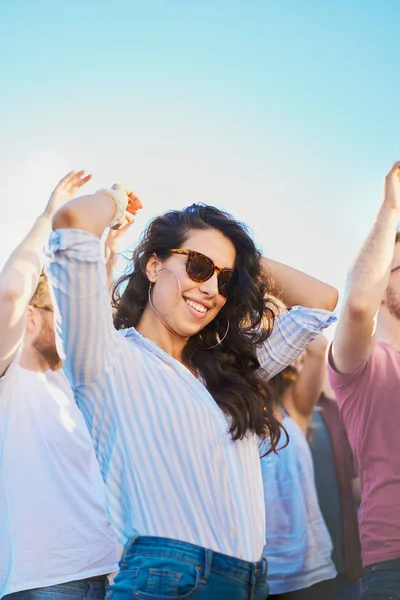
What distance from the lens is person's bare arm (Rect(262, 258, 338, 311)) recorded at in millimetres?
2443

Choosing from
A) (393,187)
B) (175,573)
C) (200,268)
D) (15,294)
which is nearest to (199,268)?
(200,268)

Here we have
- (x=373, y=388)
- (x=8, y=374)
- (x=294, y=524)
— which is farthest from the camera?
(x=294, y=524)

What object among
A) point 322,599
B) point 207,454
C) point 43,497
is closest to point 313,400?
point 322,599

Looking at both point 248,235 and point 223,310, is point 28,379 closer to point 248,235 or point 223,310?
point 223,310

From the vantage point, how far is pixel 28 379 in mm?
2691

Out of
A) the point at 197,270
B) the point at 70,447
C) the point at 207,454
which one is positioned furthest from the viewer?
the point at 70,447

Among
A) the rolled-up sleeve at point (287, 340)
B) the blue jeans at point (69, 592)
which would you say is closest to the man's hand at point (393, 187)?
the rolled-up sleeve at point (287, 340)

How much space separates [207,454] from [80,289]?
0.52 m

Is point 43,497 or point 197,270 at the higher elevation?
point 197,270

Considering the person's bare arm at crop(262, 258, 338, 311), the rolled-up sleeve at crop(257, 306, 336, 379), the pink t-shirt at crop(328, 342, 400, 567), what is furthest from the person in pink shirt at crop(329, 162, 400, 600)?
the rolled-up sleeve at crop(257, 306, 336, 379)

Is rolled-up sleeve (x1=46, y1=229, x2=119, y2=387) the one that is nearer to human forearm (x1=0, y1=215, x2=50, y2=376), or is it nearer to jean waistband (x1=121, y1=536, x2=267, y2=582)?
jean waistband (x1=121, y1=536, x2=267, y2=582)

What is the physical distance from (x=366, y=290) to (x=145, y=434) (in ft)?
4.58

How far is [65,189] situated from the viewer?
280 centimetres

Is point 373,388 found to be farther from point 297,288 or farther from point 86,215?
point 86,215
